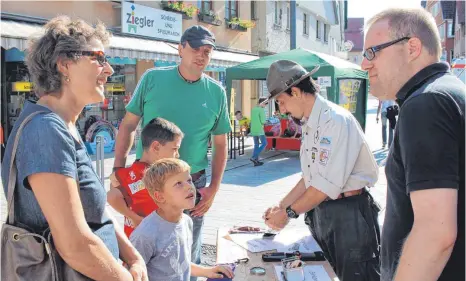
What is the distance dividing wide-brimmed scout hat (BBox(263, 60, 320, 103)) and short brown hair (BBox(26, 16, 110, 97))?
1.36 meters

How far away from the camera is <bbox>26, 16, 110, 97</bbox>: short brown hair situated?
1770 mm

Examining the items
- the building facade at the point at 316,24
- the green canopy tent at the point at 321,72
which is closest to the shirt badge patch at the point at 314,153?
the green canopy tent at the point at 321,72

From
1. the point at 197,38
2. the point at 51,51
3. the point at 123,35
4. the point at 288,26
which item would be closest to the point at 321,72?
the point at 123,35

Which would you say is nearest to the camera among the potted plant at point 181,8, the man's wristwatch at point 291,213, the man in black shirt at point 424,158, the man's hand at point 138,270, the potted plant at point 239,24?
the man in black shirt at point 424,158

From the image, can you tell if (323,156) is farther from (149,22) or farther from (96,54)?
(149,22)

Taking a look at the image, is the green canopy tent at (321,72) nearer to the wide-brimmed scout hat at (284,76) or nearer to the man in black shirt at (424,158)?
the wide-brimmed scout hat at (284,76)

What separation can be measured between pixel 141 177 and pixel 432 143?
1.89m

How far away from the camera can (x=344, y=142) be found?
2.61 metres

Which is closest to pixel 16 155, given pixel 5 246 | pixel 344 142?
pixel 5 246

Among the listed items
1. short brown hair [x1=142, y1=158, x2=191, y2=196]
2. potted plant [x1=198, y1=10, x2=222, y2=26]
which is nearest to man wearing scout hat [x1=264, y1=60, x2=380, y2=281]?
short brown hair [x1=142, y1=158, x2=191, y2=196]

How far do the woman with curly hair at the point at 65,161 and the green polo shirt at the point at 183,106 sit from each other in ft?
3.89

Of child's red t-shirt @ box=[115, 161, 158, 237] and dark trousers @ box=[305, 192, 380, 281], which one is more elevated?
child's red t-shirt @ box=[115, 161, 158, 237]

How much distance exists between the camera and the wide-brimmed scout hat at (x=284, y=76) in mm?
2852

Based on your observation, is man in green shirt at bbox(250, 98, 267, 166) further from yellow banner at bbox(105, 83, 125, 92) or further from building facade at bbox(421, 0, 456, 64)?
Result: building facade at bbox(421, 0, 456, 64)
